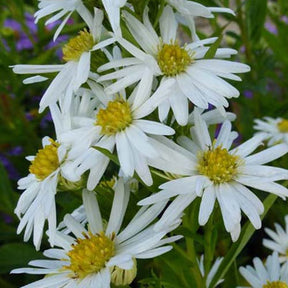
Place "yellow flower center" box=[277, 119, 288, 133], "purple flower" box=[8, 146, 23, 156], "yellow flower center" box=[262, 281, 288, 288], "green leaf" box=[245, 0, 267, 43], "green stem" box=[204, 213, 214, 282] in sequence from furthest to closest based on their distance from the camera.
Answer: "purple flower" box=[8, 146, 23, 156] → "yellow flower center" box=[277, 119, 288, 133] → "green leaf" box=[245, 0, 267, 43] → "yellow flower center" box=[262, 281, 288, 288] → "green stem" box=[204, 213, 214, 282]

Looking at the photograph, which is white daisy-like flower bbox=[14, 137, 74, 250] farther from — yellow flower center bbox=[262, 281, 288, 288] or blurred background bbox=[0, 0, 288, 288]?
yellow flower center bbox=[262, 281, 288, 288]

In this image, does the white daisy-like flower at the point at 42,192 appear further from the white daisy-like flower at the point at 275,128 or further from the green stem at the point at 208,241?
the white daisy-like flower at the point at 275,128

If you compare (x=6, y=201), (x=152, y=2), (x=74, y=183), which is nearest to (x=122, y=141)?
(x=74, y=183)

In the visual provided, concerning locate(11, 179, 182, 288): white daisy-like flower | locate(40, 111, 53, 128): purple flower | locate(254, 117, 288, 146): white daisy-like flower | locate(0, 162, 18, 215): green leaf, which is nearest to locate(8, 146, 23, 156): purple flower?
locate(40, 111, 53, 128): purple flower

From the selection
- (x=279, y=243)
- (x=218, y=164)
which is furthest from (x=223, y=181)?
(x=279, y=243)

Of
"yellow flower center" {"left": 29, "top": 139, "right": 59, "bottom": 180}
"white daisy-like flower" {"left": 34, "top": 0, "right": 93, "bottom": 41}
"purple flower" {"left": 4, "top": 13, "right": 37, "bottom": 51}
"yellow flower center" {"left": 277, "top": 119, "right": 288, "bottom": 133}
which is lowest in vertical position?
"yellow flower center" {"left": 277, "top": 119, "right": 288, "bottom": 133}

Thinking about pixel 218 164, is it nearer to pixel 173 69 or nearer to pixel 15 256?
pixel 173 69

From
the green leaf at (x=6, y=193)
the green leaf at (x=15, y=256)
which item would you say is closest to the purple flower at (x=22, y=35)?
the green leaf at (x=6, y=193)
